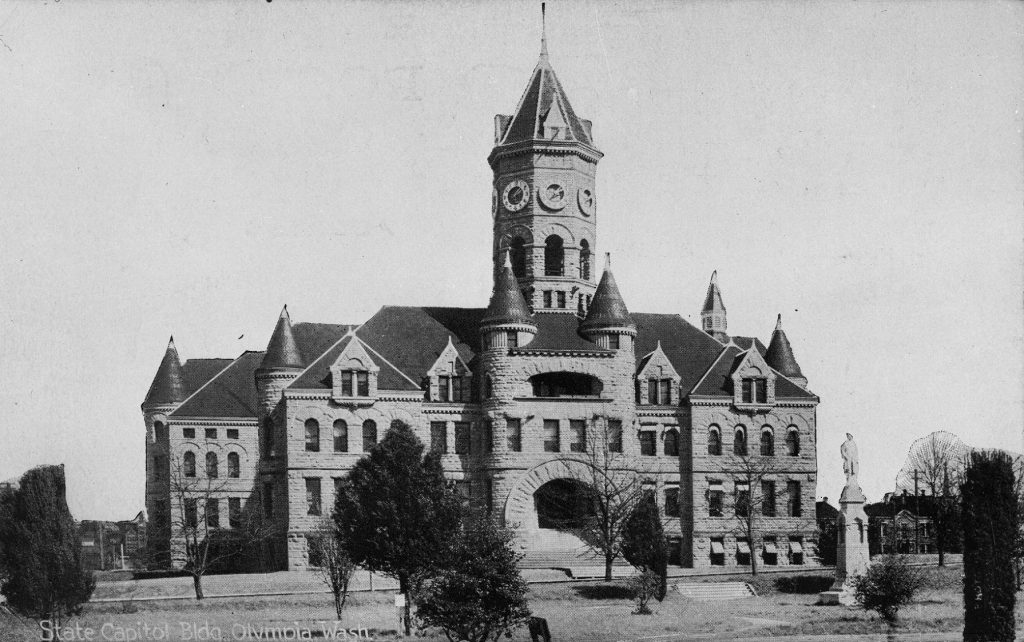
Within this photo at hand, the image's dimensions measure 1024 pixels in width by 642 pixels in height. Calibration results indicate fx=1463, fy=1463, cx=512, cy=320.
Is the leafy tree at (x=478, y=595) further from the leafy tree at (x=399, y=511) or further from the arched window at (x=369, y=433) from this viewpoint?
the arched window at (x=369, y=433)

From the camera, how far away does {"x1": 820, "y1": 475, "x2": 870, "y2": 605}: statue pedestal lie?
54.1 metres

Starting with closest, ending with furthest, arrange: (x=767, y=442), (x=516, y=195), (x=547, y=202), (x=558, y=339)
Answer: (x=558, y=339), (x=767, y=442), (x=547, y=202), (x=516, y=195)

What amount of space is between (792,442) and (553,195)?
16.7 meters

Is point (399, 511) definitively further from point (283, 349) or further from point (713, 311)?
point (713, 311)

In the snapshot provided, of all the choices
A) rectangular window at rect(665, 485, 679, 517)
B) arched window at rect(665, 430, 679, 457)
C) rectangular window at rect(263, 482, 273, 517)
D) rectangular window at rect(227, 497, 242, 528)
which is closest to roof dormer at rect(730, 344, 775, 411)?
arched window at rect(665, 430, 679, 457)

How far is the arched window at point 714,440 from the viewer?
6950cm

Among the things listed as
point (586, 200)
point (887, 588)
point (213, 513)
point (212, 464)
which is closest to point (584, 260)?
point (586, 200)

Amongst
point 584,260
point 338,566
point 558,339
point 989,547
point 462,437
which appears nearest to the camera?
point 989,547

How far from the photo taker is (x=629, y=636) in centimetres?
4384

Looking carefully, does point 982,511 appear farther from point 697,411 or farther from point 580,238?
point 580,238

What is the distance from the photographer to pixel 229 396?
73.8m

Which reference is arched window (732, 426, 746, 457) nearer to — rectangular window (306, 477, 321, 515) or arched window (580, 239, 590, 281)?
arched window (580, 239, 590, 281)

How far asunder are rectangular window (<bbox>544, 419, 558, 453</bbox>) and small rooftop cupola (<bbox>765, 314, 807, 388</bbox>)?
13.7 metres

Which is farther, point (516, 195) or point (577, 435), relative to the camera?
point (516, 195)
